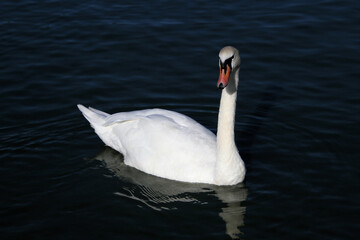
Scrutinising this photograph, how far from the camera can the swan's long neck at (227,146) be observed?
9.09m

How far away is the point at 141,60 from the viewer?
14.5m

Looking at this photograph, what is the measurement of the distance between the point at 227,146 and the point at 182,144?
2.75 ft

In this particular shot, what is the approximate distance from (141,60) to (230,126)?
5798 mm

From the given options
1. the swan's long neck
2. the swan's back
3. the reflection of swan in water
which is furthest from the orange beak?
the reflection of swan in water

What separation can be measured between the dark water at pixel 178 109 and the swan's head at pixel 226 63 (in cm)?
214

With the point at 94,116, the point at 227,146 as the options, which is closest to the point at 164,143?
the point at 227,146

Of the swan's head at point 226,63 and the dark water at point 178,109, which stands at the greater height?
the swan's head at point 226,63

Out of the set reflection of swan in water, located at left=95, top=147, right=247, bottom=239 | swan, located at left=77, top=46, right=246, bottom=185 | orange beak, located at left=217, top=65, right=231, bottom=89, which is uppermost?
orange beak, located at left=217, top=65, right=231, bottom=89

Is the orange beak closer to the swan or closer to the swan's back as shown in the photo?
the swan

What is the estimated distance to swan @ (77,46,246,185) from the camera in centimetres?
927

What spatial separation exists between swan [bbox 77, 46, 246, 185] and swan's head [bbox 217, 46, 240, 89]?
0.04 metres

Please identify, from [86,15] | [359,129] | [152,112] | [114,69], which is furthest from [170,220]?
[86,15]

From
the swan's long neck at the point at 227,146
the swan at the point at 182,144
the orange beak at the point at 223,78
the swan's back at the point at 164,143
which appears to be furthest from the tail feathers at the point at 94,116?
the orange beak at the point at 223,78

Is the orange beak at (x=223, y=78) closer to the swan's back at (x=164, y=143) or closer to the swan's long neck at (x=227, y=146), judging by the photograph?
the swan's long neck at (x=227, y=146)
